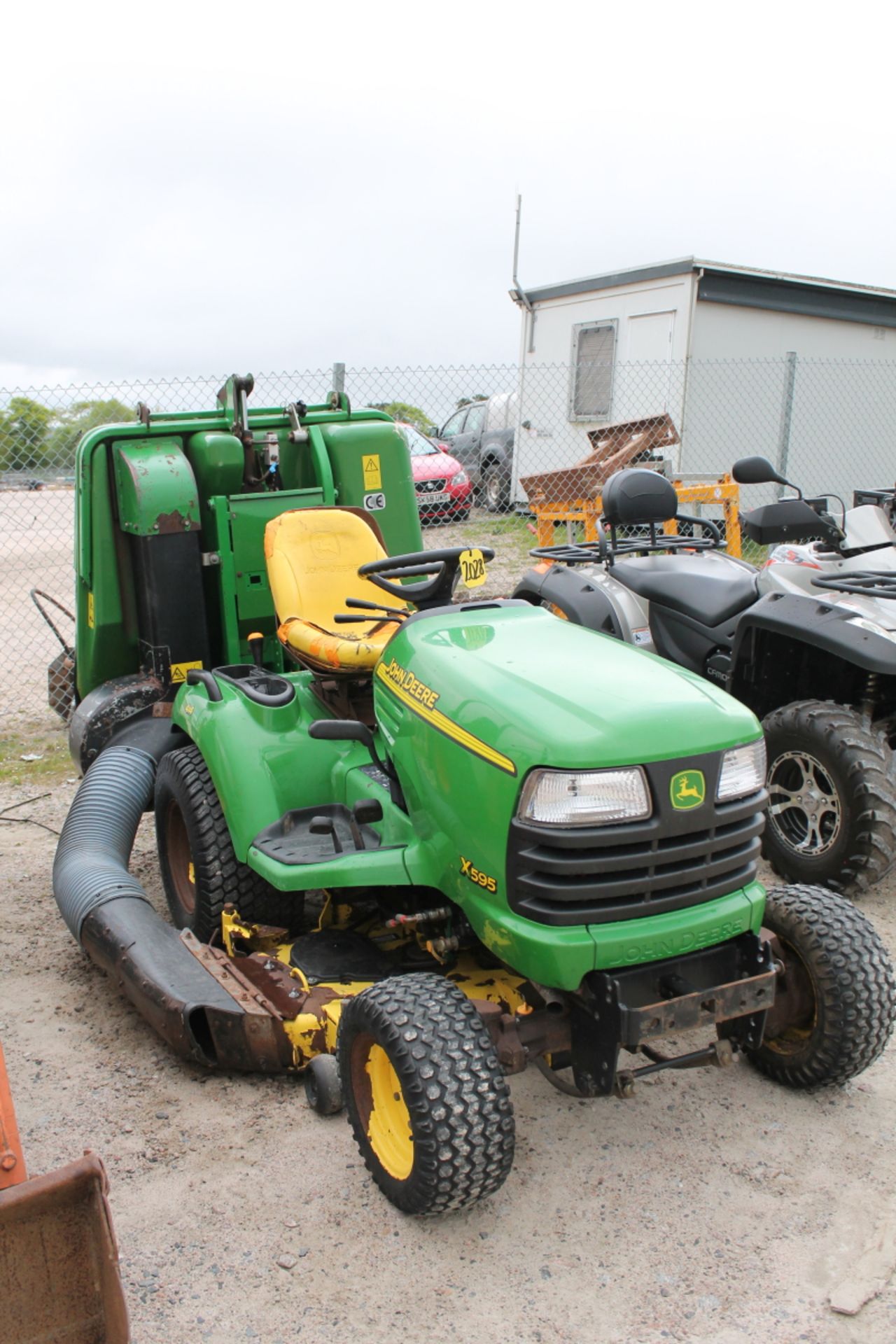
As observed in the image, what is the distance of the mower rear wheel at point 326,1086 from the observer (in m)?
2.74

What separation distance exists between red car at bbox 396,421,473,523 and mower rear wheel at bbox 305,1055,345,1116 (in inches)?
397

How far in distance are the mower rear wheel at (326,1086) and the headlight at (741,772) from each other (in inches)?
45.5

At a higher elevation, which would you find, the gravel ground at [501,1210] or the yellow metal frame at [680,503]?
the yellow metal frame at [680,503]

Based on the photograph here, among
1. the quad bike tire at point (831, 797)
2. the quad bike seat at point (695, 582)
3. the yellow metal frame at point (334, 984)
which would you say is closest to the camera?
the yellow metal frame at point (334, 984)

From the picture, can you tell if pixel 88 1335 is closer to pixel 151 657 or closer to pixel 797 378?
pixel 151 657

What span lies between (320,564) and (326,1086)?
1.86 m

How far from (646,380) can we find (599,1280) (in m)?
11.4

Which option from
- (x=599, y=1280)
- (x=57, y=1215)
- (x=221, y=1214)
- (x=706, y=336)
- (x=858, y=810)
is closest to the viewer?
(x=57, y=1215)

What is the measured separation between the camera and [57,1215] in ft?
6.58

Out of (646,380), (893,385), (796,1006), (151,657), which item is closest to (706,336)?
(646,380)

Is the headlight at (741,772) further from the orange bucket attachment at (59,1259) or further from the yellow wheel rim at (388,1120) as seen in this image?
the orange bucket attachment at (59,1259)

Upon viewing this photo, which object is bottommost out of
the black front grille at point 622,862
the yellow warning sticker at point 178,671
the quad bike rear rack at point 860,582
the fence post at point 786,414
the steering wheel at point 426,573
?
the yellow warning sticker at point 178,671

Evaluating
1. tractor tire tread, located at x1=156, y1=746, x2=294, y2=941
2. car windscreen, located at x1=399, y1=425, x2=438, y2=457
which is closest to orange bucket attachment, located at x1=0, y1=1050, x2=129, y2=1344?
tractor tire tread, located at x1=156, y1=746, x2=294, y2=941

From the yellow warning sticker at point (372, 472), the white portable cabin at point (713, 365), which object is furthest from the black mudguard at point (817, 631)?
the white portable cabin at point (713, 365)
